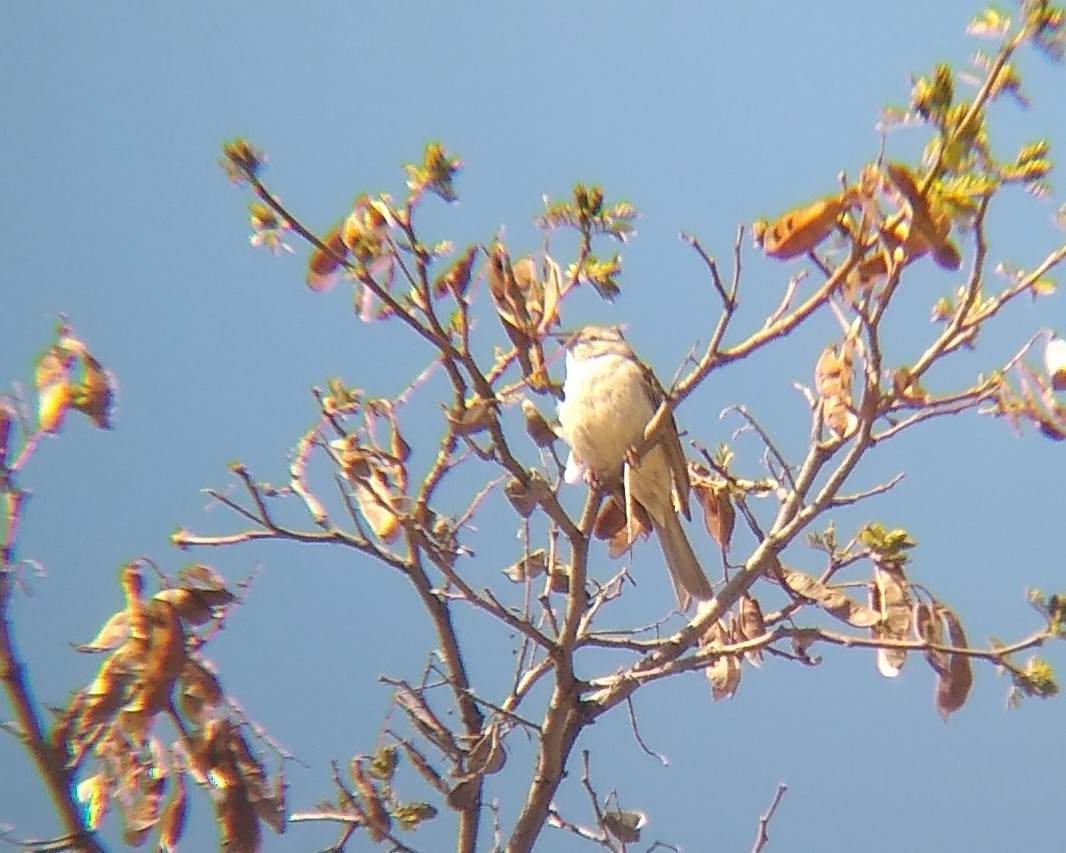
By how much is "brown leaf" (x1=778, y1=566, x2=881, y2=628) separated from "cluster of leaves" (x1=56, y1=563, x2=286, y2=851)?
89 centimetres

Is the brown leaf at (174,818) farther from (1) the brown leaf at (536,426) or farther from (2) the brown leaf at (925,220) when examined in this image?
(2) the brown leaf at (925,220)

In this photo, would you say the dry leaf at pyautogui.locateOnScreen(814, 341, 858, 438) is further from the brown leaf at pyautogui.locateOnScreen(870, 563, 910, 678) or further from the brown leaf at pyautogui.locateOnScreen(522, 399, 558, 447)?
the brown leaf at pyautogui.locateOnScreen(522, 399, 558, 447)

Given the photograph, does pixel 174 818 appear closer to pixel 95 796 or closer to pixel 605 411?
pixel 95 796

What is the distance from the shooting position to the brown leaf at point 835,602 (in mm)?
1985

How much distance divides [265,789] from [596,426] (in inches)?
59.1

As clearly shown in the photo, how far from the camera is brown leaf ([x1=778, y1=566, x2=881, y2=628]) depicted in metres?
1.99

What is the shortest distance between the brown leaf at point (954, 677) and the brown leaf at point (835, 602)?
0.13 metres

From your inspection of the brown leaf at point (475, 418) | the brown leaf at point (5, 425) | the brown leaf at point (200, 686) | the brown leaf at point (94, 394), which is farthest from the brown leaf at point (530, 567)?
the brown leaf at point (5, 425)

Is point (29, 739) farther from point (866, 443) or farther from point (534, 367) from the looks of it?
point (866, 443)

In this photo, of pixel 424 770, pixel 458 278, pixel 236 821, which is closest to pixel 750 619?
pixel 424 770

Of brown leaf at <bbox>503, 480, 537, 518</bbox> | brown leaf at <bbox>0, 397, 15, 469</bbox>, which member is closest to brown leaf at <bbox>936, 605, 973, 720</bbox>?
brown leaf at <bbox>503, 480, 537, 518</bbox>

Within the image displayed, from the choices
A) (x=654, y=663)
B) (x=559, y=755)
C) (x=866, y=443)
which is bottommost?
(x=559, y=755)

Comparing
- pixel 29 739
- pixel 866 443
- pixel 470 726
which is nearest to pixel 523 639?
pixel 470 726

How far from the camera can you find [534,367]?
1880 millimetres
